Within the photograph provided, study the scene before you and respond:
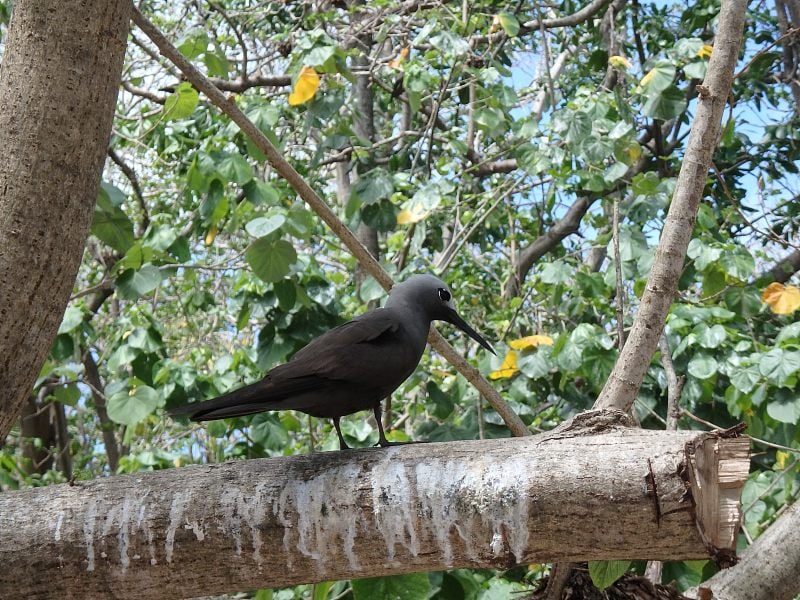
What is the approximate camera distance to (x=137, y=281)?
133 inches

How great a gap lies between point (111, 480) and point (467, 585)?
4.98 feet

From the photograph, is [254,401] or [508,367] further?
[508,367]

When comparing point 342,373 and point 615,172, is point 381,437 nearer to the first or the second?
point 342,373

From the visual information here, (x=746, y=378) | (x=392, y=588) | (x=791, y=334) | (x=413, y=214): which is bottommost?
(x=392, y=588)

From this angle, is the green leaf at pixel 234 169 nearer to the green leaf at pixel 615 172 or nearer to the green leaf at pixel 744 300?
the green leaf at pixel 615 172

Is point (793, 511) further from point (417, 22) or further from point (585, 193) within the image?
point (417, 22)

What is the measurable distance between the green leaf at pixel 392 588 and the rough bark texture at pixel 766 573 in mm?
781

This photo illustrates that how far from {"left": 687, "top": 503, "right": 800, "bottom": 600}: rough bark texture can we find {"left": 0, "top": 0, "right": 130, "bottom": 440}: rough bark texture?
189cm

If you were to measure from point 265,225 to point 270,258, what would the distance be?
5.3 inches

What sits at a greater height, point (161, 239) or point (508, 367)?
point (161, 239)

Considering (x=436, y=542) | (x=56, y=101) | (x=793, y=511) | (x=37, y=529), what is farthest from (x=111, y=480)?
(x=793, y=511)

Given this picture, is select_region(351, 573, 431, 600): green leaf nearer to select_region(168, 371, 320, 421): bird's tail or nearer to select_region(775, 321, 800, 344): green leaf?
select_region(168, 371, 320, 421): bird's tail

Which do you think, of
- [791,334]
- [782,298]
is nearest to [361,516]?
[791,334]

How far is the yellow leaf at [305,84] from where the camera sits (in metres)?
3.79
